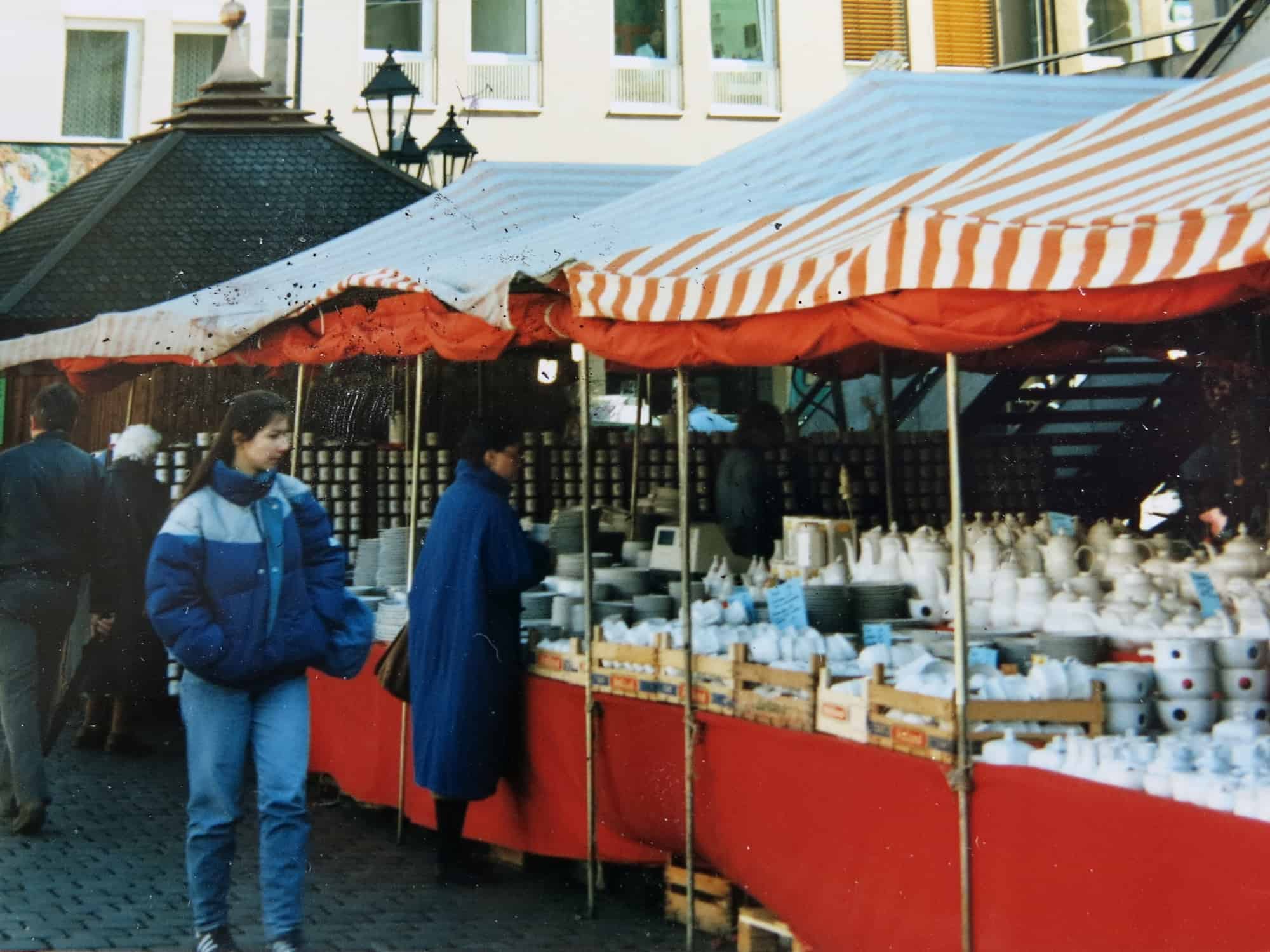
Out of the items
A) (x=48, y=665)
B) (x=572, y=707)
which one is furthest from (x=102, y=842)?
(x=572, y=707)

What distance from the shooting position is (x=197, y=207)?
17.9 metres

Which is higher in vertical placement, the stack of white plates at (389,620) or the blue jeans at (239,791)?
the stack of white plates at (389,620)

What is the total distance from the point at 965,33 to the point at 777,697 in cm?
1973

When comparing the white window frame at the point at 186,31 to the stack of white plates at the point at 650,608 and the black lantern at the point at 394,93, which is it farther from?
the stack of white plates at the point at 650,608

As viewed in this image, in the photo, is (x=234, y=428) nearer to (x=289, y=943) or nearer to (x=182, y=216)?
(x=289, y=943)

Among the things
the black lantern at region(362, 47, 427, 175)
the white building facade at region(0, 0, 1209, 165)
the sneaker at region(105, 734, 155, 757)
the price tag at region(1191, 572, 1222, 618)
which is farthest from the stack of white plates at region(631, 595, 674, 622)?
the white building facade at region(0, 0, 1209, 165)

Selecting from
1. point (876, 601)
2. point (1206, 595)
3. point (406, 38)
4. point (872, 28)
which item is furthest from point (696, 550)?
point (872, 28)

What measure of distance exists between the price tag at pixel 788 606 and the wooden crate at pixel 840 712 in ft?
2.80

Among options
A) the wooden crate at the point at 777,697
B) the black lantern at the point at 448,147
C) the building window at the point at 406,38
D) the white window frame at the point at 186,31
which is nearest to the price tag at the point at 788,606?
the wooden crate at the point at 777,697

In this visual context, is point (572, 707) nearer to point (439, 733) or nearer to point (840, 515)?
point (439, 733)

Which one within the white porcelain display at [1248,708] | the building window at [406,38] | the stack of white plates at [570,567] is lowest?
the white porcelain display at [1248,708]

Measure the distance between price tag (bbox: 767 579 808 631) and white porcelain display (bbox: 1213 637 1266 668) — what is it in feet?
5.30

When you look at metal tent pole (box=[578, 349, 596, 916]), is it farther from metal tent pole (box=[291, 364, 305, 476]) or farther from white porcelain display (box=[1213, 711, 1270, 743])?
metal tent pole (box=[291, 364, 305, 476])

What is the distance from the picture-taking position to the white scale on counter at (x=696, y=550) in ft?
27.5
